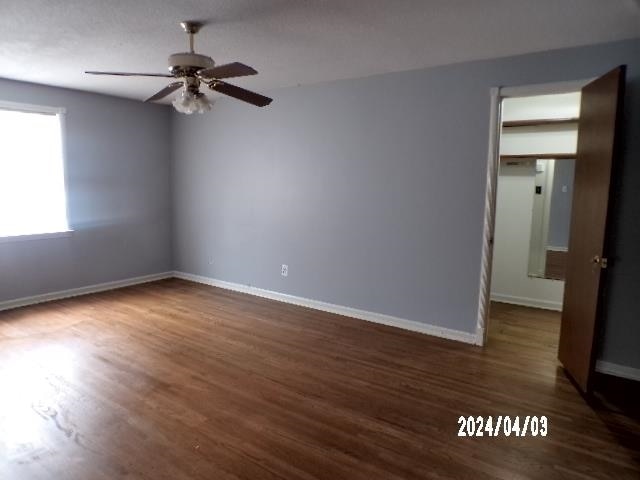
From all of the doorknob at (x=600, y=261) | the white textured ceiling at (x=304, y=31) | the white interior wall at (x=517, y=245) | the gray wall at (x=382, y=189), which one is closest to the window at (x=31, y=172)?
the white textured ceiling at (x=304, y=31)

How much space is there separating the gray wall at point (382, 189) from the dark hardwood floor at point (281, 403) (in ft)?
1.74

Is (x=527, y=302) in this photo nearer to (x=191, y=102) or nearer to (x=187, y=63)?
(x=191, y=102)

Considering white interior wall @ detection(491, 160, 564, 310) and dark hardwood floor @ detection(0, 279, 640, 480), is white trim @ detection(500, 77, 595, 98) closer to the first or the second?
A: white interior wall @ detection(491, 160, 564, 310)

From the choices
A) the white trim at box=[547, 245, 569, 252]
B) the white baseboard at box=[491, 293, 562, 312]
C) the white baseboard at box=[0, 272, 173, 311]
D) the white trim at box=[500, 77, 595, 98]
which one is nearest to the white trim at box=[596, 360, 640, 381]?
the white baseboard at box=[491, 293, 562, 312]

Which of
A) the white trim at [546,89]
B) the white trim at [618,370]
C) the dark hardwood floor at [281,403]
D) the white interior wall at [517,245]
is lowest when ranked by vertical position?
the dark hardwood floor at [281,403]

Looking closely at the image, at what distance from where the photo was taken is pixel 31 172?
4293mm

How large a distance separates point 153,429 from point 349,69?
10.4 ft

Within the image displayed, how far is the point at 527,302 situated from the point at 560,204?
46.5 inches

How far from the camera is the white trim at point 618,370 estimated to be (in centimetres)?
280

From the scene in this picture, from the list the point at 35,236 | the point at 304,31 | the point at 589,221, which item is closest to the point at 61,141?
the point at 35,236

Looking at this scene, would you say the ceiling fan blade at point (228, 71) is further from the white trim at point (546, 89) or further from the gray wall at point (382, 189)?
the white trim at point (546, 89)

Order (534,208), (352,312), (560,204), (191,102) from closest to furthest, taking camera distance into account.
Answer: (191,102) < (352,312) < (560,204) < (534,208)

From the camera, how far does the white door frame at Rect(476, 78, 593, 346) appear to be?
9.81 ft

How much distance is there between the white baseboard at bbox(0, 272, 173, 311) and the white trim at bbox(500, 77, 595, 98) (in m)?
4.84
